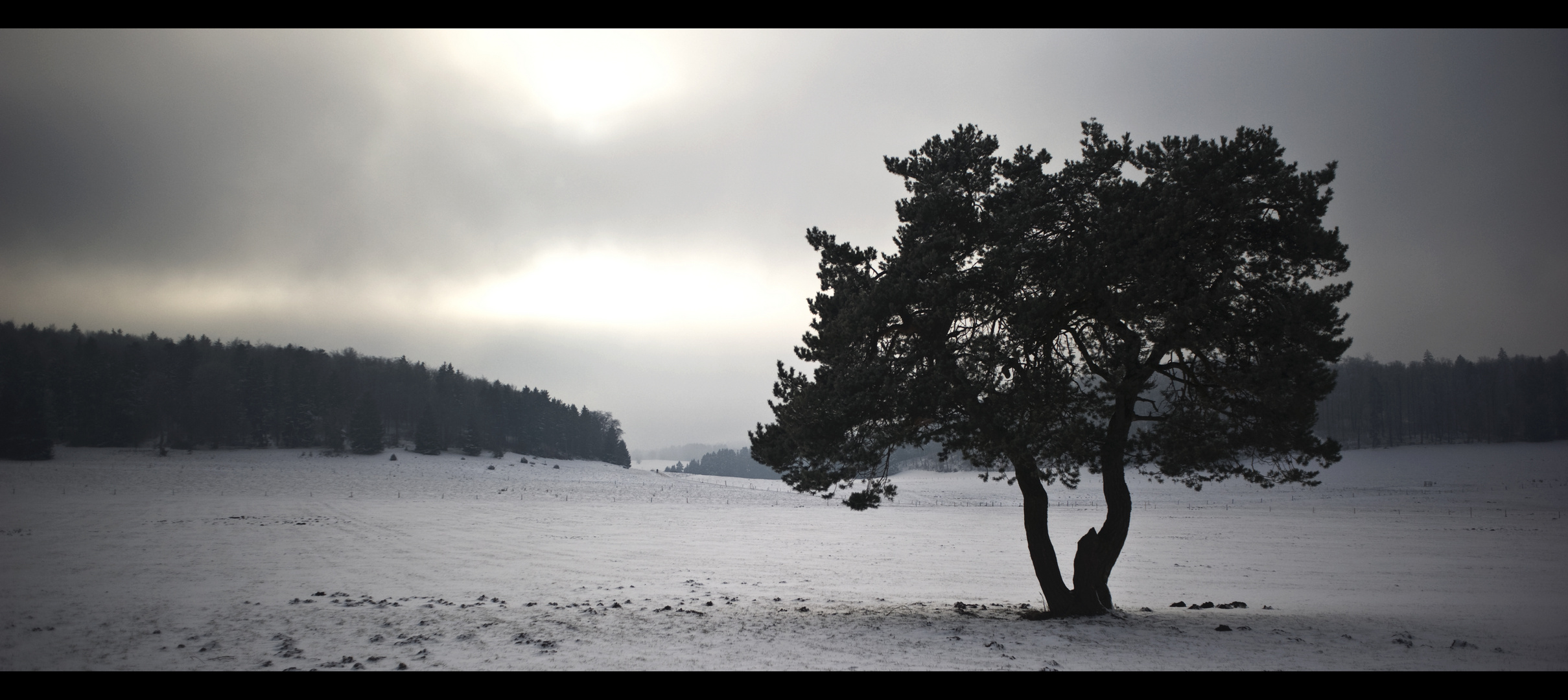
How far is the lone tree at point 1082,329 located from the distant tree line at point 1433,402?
92.4 metres

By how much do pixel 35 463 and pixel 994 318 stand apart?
64.8 metres

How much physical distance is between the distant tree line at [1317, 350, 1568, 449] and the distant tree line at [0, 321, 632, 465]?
110 m

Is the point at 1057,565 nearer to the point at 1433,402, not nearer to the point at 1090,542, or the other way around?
the point at 1090,542

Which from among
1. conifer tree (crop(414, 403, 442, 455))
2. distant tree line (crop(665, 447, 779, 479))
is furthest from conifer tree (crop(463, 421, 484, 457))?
distant tree line (crop(665, 447, 779, 479))

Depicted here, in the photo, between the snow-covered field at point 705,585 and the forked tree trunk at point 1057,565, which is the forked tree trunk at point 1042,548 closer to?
the forked tree trunk at point 1057,565

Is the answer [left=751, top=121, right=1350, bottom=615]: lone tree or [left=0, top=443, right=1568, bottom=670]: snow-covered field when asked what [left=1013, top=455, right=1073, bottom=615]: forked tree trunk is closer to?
[left=751, top=121, right=1350, bottom=615]: lone tree

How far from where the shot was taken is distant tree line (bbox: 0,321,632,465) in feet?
157

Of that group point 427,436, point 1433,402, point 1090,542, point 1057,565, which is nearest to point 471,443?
point 427,436

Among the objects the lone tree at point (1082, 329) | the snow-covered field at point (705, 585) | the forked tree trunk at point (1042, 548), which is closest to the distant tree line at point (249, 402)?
the snow-covered field at point (705, 585)

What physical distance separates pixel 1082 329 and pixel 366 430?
3180 inches

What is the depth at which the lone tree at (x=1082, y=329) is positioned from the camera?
11133 mm

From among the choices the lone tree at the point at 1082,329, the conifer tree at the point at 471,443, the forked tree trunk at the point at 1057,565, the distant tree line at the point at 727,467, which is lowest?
the distant tree line at the point at 727,467

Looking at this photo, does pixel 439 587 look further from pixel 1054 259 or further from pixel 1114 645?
pixel 1054 259
